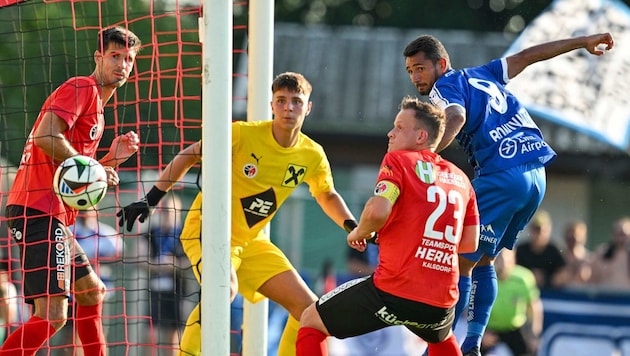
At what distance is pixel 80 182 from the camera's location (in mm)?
6695

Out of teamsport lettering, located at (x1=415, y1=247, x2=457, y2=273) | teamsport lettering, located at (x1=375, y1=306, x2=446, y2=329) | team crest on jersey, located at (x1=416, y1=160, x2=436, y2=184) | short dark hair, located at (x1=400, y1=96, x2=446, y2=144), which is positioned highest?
short dark hair, located at (x1=400, y1=96, x2=446, y2=144)

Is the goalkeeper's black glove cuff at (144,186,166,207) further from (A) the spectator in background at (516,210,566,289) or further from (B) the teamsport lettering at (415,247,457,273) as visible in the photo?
(A) the spectator in background at (516,210,566,289)

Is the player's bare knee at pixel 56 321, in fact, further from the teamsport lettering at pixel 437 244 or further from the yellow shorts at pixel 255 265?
the teamsport lettering at pixel 437 244

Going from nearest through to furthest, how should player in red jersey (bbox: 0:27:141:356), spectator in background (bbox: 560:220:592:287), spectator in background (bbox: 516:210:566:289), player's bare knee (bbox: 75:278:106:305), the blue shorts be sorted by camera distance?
1. player in red jersey (bbox: 0:27:141:356)
2. the blue shorts
3. player's bare knee (bbox: 75:278:106:305)
4. spectator in background (bbox: 516:210:566:289)
5. spectator in background (bbox: 560:220:592:287)

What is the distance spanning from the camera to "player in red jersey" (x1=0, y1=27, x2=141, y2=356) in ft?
23.0

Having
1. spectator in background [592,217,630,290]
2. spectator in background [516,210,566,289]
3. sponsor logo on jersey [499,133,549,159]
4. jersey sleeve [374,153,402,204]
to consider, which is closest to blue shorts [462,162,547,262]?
sponsor logo on jersey [499,133,549,159]

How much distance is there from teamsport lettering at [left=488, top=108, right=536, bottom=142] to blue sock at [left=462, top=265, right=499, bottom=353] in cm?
92

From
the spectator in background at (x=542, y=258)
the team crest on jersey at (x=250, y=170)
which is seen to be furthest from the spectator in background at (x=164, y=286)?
the team crest on jersey at (x=250, y=170)

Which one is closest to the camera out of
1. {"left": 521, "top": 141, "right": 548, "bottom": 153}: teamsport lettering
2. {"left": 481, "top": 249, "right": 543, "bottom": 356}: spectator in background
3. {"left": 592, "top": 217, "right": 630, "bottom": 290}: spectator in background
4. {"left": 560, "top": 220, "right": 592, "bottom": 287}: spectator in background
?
{"left": 521, "top": 141, "right": 548, "bottom": 153}: teamsport lettering

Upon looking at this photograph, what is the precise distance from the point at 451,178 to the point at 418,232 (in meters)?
0.40

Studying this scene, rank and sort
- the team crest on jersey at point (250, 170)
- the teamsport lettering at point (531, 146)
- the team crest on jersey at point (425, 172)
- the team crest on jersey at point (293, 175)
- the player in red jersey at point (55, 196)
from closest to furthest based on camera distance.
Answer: the team crest on jersey at point (425, 172)
the player in red jersey at point (55, 196)
the teamsport lettering at point (531, 146)
the team crest on jersey at point (250, 170)
the team crest on jersey at point (293, 175)

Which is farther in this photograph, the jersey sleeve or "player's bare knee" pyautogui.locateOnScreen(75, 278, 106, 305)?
"player's bare knee" pyautogui.locateOnScreen(75, 278, 106, 305)

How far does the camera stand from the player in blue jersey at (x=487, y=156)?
7137mm

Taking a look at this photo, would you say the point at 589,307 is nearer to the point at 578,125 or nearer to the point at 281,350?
the point at 578,125
